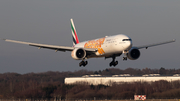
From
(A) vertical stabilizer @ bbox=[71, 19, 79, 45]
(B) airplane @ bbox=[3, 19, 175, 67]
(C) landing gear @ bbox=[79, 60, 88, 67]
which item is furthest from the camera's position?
(A) vertical stabilizer @ bbox=[71, 19, 79, 45]

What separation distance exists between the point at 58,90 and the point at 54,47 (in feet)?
62.1

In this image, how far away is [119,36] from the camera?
56.8 meters

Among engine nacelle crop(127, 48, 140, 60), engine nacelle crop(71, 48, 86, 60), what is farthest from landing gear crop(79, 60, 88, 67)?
engine nacelle crop(127, 48, 140, 60)

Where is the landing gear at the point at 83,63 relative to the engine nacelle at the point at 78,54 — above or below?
below

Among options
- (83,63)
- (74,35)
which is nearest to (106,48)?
(83,63)

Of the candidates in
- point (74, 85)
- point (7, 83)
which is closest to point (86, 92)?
point (74, 85)

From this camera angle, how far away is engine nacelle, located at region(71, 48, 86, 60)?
61531 mm

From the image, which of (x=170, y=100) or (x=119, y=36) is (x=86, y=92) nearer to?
(x=170, y=100)

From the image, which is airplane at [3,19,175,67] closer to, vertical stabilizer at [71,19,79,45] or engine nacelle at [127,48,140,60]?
engine nacelle at [127,48,140,60]

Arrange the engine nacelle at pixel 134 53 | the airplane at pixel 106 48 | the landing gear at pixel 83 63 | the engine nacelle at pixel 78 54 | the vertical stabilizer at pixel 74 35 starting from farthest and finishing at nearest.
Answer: the vertical stabilizer at pixel 74 35 < the landing gear at pixel 83 63 < the engine nacelle at pixel 134 53 < the engine nacelle at pixel 78 54 < the airplane at pixel 106 48

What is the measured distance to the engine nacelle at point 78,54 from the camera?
61531mm

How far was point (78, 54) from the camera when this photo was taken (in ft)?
203

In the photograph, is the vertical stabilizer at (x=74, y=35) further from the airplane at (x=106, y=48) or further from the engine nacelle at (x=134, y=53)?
the engine nacelle at (x=134, y=53)

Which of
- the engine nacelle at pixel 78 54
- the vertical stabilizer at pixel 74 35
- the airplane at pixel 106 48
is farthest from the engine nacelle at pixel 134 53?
the vertical stabilizer at pixel 74 35
